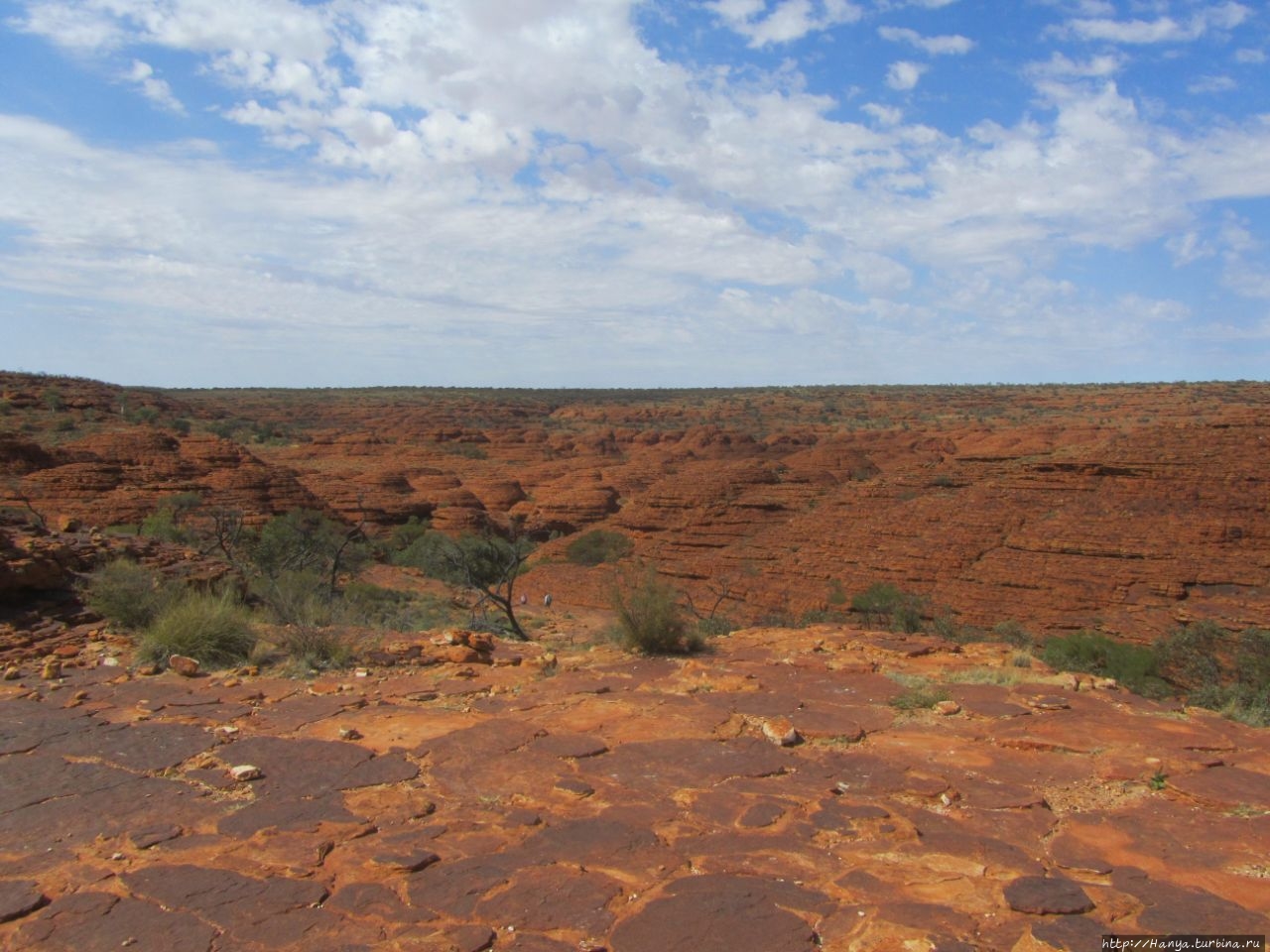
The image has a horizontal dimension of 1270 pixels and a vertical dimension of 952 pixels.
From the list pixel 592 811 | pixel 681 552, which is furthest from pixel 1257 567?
pixel 592 811

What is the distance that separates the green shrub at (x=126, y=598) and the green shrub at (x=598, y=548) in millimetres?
21834

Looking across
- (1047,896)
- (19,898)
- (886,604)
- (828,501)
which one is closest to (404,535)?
(828,501)

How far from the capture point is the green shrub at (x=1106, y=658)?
14.6 metres

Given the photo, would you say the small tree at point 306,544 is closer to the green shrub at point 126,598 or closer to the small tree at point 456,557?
the small tree at point 456,557

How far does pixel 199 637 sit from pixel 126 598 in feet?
5.17

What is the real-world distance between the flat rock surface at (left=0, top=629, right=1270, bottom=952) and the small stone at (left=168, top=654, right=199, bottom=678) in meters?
0.41

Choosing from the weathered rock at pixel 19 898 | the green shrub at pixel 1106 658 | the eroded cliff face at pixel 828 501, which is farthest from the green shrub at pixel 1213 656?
the weathered rock at pixel 19 898

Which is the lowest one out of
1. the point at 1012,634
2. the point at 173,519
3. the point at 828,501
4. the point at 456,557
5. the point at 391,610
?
the point at 1012,634

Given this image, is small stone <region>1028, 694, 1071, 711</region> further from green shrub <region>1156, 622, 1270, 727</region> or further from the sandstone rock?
green shrub <region>1156, 622, 1270, 727</region>

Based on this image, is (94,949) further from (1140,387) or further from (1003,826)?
(1140,387)

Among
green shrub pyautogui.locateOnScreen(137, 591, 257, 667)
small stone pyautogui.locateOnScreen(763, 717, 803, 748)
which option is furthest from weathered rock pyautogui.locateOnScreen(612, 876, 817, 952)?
green shrub pyautogui.locateOnScreen(137, 591, 257, 667)

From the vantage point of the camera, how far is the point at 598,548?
32.2m

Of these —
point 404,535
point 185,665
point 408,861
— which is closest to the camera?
point 408,861

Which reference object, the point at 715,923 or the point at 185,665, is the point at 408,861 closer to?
the point at 715,923
